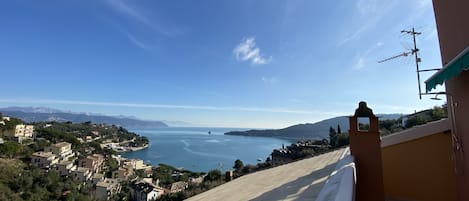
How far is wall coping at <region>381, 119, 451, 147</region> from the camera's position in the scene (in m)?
3.74

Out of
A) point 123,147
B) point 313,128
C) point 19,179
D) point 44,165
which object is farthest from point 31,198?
point 313,128

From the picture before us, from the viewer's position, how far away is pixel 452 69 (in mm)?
2234

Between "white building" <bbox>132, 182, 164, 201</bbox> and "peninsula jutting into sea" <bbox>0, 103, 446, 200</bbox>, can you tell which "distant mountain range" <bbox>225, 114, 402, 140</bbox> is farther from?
"white building" <bbox>132, 182, 164, 201</bbox>

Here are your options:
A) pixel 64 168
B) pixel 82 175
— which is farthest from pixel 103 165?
pixel 82 175

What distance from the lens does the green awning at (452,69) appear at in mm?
2016

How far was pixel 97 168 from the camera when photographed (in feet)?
147

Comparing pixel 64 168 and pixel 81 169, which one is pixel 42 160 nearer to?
pixel 64 168

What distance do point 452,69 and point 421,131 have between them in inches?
83.3

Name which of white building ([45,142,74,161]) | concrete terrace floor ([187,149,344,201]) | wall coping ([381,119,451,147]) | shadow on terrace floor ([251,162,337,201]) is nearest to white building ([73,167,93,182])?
white building ([45,142,74,161])

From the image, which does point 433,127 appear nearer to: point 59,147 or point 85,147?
point 59,147

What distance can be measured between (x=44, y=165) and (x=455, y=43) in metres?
44.2

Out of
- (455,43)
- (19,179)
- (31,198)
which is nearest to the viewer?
(455,43)

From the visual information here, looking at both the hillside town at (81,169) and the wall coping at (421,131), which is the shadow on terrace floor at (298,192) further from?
the hillside town at (81,169)

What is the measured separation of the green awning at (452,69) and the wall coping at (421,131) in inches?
52.6
